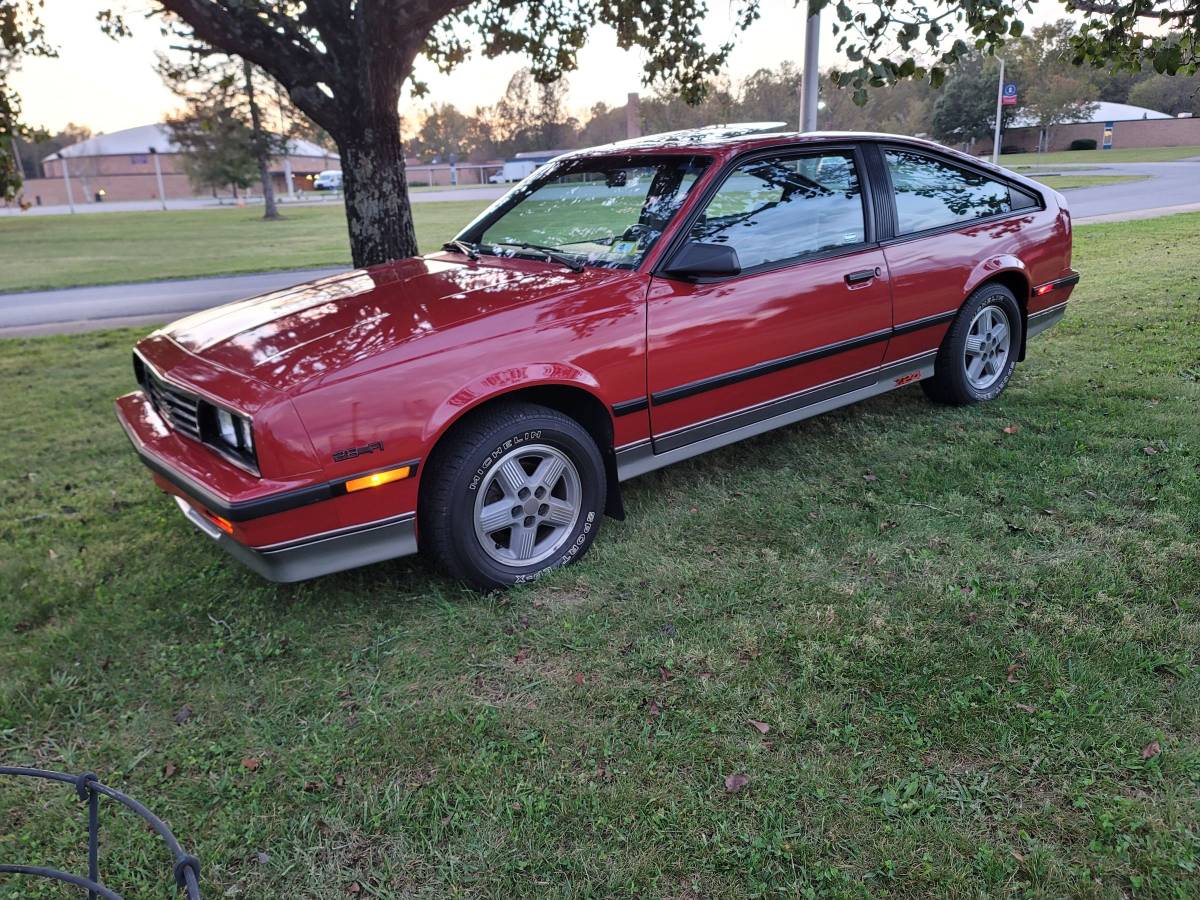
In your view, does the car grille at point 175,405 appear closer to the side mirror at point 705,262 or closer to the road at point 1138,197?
the side mirror at point 705,262

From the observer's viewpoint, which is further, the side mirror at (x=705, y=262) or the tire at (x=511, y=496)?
the side mirror at (x=705, y=262)

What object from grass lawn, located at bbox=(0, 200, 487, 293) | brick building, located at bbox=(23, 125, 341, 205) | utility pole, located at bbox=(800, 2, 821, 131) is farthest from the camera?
brick building, located at bbox=(23, 125, 341, 205)

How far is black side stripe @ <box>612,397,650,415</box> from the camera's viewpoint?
3574 mm

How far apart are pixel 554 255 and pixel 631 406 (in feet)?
2.93

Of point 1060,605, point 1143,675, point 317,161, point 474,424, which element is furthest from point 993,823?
point 317,161

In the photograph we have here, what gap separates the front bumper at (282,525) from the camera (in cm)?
288

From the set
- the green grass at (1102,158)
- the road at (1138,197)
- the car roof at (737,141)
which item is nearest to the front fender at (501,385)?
the car roof at (737,141)

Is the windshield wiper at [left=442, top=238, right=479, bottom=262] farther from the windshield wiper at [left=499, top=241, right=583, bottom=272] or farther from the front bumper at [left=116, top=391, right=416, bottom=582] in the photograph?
the front bumper at [left=116, top=391, right=416, bottom=582]

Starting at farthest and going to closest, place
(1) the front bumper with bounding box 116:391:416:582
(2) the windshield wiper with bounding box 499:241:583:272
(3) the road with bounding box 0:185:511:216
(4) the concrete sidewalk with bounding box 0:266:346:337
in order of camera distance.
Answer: (3) the road with bounding box 0:185:511:216, (4) the concrete sidewalk with bounding box 0:266:346:337, (2) the windshield wiper with bounding box 499:241:583:272, (1) the front bumper with bounding box 116:391:416:582

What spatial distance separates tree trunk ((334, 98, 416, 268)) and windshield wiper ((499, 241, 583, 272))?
8.17 ft

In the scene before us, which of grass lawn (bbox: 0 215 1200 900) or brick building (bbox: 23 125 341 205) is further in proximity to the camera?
brick building (bbox: 23 125 341 205)

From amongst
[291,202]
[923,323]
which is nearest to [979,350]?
[923,323]

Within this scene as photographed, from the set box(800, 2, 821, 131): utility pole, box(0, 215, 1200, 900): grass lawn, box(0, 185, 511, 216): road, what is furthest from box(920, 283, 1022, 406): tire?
box(0, 185, 511, 216): road

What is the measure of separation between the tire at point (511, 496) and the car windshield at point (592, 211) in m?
0.89
